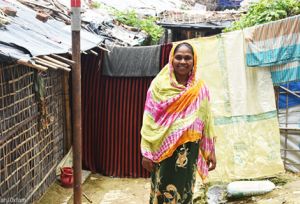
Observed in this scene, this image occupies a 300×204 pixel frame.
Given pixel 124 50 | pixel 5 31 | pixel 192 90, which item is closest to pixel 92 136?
pixel 124 50

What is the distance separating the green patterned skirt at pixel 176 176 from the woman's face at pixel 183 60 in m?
0.60

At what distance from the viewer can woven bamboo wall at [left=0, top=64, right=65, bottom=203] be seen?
177 inches

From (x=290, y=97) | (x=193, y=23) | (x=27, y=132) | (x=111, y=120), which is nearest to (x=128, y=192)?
(x=111, y=120)

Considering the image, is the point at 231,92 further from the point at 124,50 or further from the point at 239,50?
the point at 124,50

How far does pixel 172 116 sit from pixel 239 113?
2.50 metres

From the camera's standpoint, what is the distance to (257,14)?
6270 mm

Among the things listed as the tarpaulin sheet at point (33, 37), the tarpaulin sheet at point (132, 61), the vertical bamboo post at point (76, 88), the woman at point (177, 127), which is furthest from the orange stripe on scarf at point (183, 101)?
the tarpaulin sheet at point (132, 61)

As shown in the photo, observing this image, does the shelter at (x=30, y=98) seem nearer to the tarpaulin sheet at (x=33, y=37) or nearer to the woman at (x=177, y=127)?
the tarpaulin sheet at (x=33, y=37)

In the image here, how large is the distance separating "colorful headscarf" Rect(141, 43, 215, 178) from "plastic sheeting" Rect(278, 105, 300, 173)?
322cm

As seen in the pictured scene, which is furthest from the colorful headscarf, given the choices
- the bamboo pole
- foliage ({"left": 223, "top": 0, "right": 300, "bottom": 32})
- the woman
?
the bamboo pole

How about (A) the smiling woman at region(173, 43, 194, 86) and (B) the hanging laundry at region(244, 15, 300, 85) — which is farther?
(B) the hanging laundry at region(244, 15, 300, 85)

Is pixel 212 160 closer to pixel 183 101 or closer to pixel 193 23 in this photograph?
pixel 183 101

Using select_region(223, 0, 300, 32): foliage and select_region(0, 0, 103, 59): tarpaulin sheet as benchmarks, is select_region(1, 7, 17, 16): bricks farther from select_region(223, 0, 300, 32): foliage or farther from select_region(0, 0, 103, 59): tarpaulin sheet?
select_region(223, 0, 300, 32): foliage

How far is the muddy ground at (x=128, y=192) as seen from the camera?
17.7 ft
